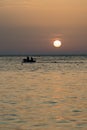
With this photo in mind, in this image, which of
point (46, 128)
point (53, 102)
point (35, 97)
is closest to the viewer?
point (46, 128)

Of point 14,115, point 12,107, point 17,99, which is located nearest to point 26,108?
point 12,107

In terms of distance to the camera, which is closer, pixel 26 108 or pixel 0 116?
pixel 0 116

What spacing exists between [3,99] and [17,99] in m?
0.75

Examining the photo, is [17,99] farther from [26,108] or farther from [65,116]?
[65,116]

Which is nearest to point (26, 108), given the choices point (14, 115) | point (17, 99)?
point (14, 115)

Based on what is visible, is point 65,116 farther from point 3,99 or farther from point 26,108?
point 3,99

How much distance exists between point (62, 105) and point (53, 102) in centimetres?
127

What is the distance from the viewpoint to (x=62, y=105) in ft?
62.1

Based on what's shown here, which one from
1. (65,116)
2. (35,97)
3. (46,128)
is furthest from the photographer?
(35,97)

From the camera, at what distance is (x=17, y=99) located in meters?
21.3

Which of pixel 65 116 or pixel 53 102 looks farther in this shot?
pixel 53 102

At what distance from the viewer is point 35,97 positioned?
2212cm

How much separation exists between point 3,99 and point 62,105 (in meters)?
3.79

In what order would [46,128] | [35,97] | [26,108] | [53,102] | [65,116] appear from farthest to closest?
[35,97] < [53,102] < [26,108] < [65,116] < [46,128]
